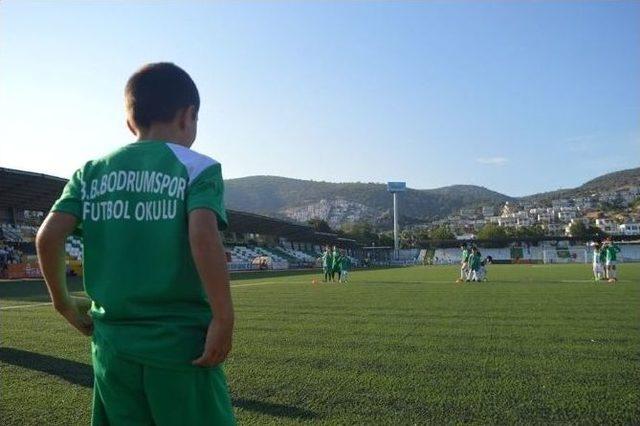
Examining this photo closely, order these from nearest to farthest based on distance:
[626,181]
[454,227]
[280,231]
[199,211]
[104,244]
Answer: [199,211]
[104,244]
[280,231]
[454,227]
[626,181]

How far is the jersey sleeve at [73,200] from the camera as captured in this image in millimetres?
2059

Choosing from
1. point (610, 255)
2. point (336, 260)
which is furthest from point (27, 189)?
point (610, 255)

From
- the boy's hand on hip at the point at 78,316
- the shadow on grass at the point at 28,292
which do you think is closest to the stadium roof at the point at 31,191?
the shadow on grass at the point at 28,292

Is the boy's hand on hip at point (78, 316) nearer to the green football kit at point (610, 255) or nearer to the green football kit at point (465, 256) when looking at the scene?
the green football kit at point (610, 255)

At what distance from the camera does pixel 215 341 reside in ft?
6.23

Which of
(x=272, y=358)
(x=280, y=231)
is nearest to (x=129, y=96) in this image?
(x=272, y=358)

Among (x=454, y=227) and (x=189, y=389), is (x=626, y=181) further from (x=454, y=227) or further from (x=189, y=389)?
(x=189, y=389)

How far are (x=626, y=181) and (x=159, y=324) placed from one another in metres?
228

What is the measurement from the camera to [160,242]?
194 centimetres

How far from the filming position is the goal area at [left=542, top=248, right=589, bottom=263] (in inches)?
2798

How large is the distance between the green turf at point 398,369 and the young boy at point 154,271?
2.47m

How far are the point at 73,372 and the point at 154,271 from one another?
4.80 metres

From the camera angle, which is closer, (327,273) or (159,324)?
(159,324)

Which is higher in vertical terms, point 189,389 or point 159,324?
point 159,324
